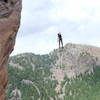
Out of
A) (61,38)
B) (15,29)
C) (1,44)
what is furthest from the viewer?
(61,38)

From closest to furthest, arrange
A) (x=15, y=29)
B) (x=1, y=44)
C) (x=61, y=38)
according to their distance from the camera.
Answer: (x=1, y=44) → (x=15, y=29) → (x=61, y=38)

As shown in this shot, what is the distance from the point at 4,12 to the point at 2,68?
523 centimetres

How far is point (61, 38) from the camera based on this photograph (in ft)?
314

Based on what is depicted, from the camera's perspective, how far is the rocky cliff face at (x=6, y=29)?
37.2 metres

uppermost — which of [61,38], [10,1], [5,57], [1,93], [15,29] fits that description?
[61,38]

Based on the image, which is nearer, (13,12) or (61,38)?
(13,12)

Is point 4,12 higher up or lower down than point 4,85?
higher up

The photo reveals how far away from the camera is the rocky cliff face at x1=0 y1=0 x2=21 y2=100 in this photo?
37.2 metres

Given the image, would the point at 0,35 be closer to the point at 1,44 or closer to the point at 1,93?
the point at 1,44

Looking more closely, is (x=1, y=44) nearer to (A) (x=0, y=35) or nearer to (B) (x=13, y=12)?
(A) (x=0, y=35)

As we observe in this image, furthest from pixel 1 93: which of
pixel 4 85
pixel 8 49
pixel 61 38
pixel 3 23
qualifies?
pixel 61 38

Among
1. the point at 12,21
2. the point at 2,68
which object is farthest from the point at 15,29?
the point at 2,68

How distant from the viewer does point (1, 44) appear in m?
36.6

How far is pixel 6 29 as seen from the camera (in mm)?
37594
